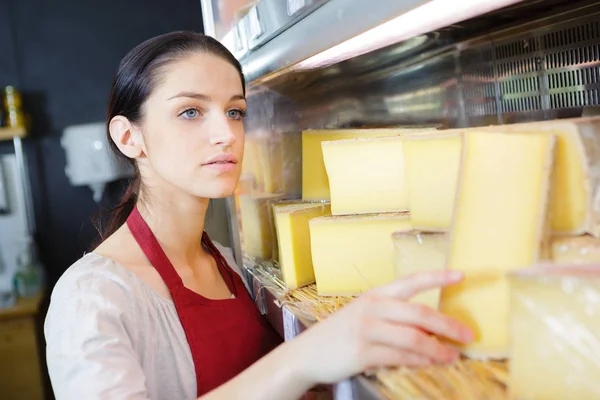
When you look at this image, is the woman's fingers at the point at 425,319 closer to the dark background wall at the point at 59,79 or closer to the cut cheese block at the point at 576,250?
the cut cheese block at the point at 576,250

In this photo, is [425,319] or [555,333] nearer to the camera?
[555,333]

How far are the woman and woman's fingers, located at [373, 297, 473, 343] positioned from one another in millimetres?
103

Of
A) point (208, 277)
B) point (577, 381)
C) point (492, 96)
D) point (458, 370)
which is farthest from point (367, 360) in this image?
point (208, 277)

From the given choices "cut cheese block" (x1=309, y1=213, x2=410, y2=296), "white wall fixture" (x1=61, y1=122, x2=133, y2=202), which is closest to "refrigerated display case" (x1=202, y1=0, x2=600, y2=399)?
"cut cheese block" (x1=309, y1=213, x2=410, y2=296)

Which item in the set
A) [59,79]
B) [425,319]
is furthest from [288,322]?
[59,79]

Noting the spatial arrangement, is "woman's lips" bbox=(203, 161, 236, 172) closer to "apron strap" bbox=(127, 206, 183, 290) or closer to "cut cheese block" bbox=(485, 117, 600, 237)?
"apron strap" bbox=(127, 206, 183, 290)

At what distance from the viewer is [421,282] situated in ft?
1.93

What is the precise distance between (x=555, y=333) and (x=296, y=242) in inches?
26.1

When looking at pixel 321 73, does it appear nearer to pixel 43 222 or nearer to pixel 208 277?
pixel 208 277

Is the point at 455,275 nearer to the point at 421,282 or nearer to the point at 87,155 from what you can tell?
the point at 421,282

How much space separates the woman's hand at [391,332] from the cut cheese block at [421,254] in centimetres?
9

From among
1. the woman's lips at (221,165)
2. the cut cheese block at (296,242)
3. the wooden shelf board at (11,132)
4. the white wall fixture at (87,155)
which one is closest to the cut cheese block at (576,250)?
the cut cheese block at (296,242)

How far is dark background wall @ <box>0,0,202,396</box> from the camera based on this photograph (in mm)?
3650

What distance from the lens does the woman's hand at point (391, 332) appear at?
58cm
